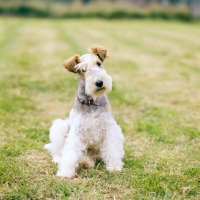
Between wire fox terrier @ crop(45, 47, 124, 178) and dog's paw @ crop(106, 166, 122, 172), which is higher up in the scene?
wire fox terrier @ crop(45, 47, 124, 178)

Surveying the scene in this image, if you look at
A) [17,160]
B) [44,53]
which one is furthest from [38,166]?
[44,53]

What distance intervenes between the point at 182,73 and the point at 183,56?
128 inches

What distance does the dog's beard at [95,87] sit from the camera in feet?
13.8

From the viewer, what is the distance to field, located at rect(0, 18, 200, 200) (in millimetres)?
4047

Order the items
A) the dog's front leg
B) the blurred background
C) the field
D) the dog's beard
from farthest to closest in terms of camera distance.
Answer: the blurred background
the dog's front leg
the dog's beard
the field

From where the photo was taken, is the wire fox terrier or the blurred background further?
the blurred background

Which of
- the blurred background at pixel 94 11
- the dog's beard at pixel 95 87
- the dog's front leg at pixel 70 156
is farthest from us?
the blurred background at pixel 94 11

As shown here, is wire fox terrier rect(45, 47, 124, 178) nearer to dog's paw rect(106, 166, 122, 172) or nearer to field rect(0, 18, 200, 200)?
dog's paw rect(106, 166, 122, 172)

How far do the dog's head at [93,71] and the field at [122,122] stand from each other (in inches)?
38.3

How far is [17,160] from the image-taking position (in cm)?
477

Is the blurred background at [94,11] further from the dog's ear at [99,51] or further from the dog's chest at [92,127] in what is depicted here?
the dog's chest at [92,127]

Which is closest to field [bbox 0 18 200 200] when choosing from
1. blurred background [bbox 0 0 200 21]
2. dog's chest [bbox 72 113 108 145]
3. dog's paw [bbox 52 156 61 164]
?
dog's paw [bbox 52 156 61 164]

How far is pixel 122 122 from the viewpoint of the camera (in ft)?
21.2

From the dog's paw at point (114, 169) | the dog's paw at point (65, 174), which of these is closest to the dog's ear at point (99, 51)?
the dog's paw at point (114, 169)
